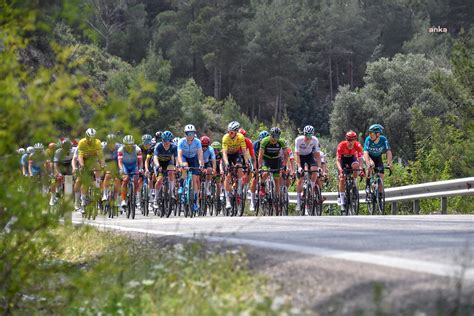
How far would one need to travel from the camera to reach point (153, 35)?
451 feet

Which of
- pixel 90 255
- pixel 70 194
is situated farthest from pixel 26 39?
pixel 90 255

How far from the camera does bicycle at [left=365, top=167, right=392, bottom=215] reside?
23.5 m

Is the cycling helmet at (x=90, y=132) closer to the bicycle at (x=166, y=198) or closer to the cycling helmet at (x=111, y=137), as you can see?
the cycling helmet at (x=111, y=137)

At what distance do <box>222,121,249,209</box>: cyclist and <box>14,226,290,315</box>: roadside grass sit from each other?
43.5ft

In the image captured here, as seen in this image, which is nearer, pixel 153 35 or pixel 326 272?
pixel 326 272

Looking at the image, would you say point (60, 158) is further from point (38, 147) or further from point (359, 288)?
point (359, 288)

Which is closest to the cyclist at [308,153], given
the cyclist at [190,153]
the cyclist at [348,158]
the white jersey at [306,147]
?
the white jersey at [306,147]

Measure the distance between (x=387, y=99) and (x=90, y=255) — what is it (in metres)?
92.9

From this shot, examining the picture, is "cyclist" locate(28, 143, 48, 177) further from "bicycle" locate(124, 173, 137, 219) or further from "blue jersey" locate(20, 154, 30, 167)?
"bicycle" locate(124, 173, 137, 219)

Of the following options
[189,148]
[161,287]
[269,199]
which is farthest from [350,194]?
Result: [161,287]

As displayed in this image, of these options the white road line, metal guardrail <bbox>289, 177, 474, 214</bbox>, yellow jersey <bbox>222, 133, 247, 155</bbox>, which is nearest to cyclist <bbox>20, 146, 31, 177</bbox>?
the white road line

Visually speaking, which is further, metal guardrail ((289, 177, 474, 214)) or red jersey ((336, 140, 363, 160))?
red jersey ((336, 140, 363, 160))

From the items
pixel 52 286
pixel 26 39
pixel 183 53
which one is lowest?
pixel 52 286

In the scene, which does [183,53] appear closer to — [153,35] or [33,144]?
[153,35]
